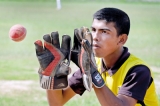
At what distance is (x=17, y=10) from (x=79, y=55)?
41.4 feet

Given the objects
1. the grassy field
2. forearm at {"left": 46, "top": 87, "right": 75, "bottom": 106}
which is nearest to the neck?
forearm at {"left": 46, "top": 87, "right": 75, "bottom": 106}

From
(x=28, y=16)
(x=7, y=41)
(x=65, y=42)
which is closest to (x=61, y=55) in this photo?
(x=65, y=42)

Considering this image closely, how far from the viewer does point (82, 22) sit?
12.4 metres

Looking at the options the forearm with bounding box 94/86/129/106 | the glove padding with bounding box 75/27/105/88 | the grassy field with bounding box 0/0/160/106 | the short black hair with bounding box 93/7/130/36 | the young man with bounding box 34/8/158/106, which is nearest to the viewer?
the glove padding with bounding box 75/27/105/88

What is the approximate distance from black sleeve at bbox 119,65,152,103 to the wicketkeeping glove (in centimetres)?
28

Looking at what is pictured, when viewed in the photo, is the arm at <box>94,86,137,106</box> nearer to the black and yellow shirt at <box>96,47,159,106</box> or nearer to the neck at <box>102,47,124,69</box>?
the black and yellow shirt at <box>96,47,159,106</box>

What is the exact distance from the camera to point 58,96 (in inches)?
120

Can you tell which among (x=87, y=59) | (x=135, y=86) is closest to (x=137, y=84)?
(x=135, y=86)

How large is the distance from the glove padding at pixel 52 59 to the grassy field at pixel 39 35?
2.46m

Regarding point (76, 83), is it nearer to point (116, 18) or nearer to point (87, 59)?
point (116, 18)

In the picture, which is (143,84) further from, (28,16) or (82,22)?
(28,16)

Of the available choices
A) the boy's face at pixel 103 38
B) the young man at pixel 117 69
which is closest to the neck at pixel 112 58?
the young man at pixel 117 69

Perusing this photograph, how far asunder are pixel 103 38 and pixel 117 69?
0.31 meters

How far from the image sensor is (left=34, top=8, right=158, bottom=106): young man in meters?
2.72
